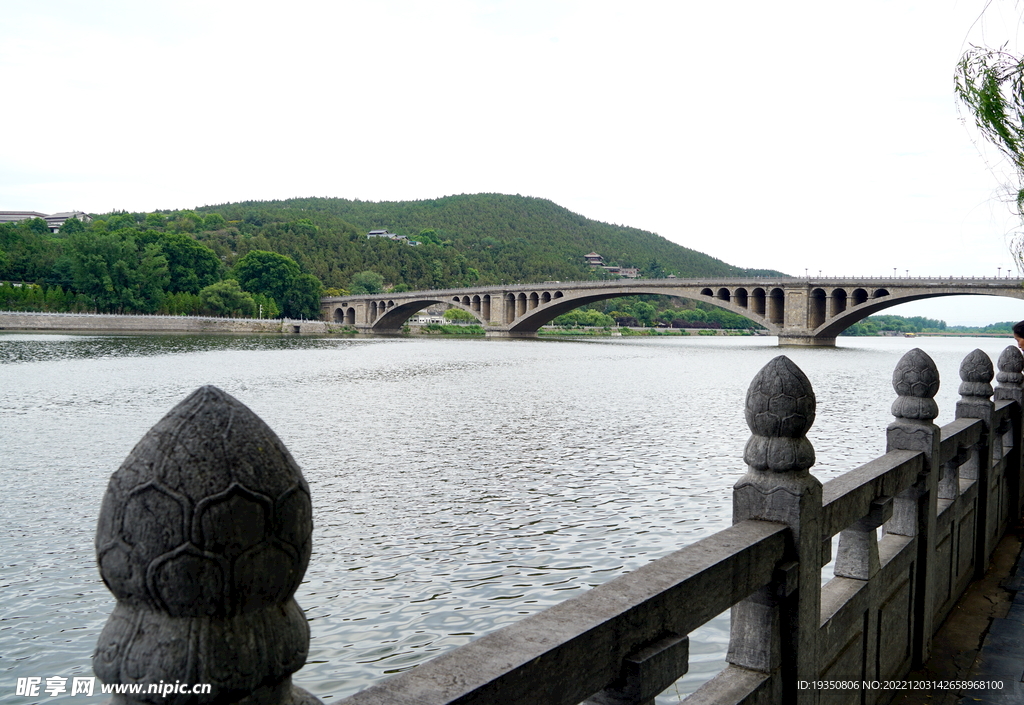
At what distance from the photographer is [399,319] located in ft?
320

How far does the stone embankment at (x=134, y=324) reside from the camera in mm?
73188

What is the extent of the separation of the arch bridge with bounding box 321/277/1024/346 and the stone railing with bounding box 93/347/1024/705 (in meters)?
53.9

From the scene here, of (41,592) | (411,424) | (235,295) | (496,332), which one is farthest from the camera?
(235,295)

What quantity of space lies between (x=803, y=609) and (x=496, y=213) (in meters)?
187

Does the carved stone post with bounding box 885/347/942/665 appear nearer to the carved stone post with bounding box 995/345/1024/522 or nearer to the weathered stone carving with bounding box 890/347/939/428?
the weathered stone carving with bounding box 890/347/939/428

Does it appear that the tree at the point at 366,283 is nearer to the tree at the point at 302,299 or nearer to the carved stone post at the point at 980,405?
the tree at the point at 302,299

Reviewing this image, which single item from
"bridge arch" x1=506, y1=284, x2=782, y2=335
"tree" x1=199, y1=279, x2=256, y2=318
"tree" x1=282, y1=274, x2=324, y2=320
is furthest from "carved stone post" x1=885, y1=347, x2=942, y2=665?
"tree" x1=282, y1=274, x2=324, y2=320

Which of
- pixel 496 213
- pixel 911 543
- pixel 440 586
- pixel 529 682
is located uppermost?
pixel 496 213

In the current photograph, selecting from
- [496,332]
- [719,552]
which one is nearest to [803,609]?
[719,552]

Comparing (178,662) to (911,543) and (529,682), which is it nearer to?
(529,682)

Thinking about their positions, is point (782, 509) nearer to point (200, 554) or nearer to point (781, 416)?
point (781, 416)

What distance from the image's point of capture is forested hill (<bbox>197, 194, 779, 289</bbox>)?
133750 millimetres

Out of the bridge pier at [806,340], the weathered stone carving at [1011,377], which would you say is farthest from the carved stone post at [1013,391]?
the bridge pier at [806,340]

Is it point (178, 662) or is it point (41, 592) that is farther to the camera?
point (41, 592)
